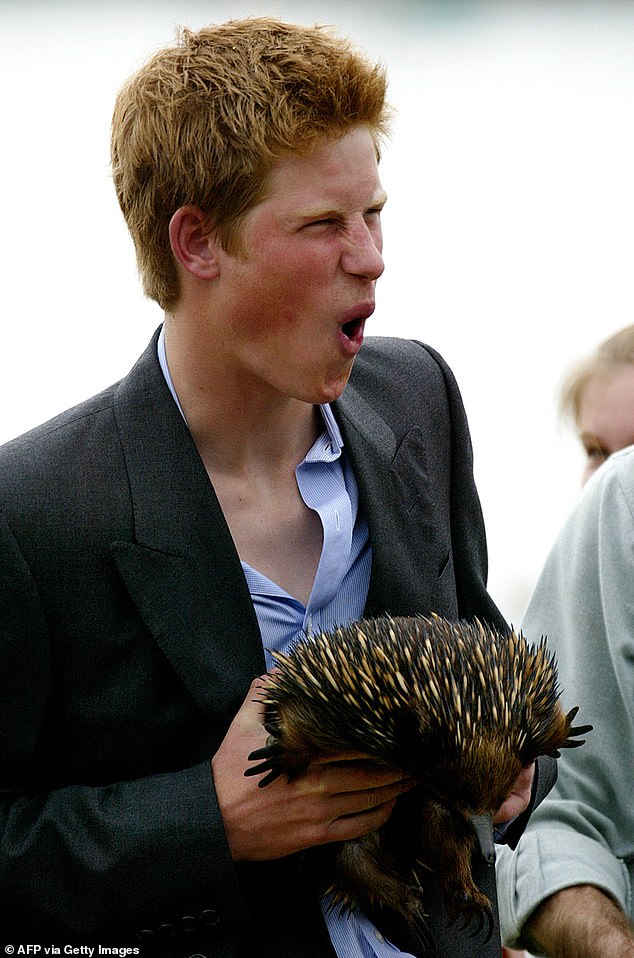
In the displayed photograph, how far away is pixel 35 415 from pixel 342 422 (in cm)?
330

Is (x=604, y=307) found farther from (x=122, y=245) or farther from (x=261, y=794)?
(x=261, y=794)

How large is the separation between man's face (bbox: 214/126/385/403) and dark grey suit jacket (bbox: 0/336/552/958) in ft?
0.72

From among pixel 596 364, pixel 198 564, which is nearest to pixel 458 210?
pixel 596 364

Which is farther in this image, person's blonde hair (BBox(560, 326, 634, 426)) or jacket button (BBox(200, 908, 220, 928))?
person's blonde hair (BBox(560, 326, 634, 426))

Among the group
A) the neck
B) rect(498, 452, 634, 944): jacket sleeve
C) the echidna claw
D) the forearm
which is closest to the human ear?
the neck

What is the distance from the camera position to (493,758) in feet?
5.34

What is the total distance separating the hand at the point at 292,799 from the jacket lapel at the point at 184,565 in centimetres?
8

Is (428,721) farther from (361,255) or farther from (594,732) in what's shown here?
(594,732)

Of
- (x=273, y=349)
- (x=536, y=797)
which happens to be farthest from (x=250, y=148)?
(x=536, y=797)

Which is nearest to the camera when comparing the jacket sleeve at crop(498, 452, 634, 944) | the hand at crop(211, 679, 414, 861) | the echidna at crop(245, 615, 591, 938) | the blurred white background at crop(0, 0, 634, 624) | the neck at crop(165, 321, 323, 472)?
the echidna at crop(245, 615, 591, 938)

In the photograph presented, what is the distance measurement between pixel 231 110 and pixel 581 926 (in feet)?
5.54

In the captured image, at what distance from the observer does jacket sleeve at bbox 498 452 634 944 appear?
2.43 m

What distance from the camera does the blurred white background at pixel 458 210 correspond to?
5355mm

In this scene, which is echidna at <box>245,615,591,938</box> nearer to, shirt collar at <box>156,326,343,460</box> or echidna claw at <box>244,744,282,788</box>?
echidna claw at <box>244,744,282,788</box>
